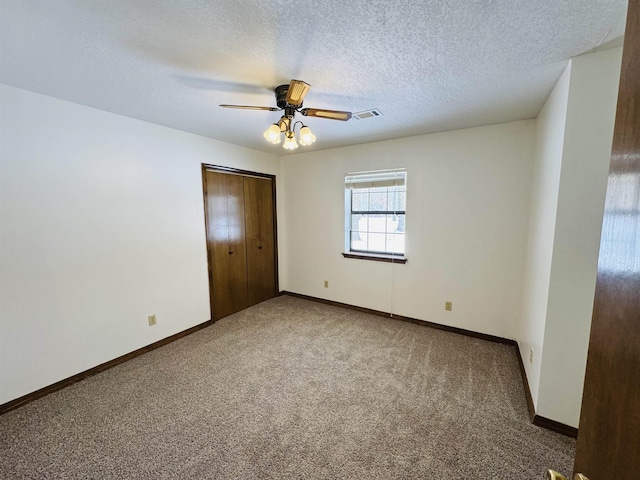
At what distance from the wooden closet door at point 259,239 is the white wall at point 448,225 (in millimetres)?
778

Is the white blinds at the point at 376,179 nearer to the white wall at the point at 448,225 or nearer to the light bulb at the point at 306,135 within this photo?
the white wall at the point at 448,225

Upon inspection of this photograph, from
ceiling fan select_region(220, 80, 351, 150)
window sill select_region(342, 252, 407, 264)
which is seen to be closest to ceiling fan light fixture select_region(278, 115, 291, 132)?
ceiling fan select_region(220, 80, 351, 150)

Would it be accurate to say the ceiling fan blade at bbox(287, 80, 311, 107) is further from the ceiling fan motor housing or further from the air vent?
the air vent

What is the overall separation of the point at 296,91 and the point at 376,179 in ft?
6.71

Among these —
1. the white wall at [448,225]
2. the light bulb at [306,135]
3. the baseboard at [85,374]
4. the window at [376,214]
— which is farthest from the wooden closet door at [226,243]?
the light bulb at [306,135]

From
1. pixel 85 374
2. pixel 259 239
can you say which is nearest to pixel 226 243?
pixel 259 239

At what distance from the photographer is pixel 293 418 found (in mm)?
1875

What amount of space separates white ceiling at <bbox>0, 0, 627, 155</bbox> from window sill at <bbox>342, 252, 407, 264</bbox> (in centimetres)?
178

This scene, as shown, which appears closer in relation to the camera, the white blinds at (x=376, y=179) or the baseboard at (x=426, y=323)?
the baseboard at (x=426, y=323)

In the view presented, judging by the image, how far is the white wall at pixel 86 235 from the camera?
6.48 ft

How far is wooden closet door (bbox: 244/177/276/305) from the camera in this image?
396 centimetres

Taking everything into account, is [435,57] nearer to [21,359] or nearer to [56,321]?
[56,321]

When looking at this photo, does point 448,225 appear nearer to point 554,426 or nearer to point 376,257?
point 376,257

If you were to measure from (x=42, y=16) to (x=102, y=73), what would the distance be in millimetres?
541
